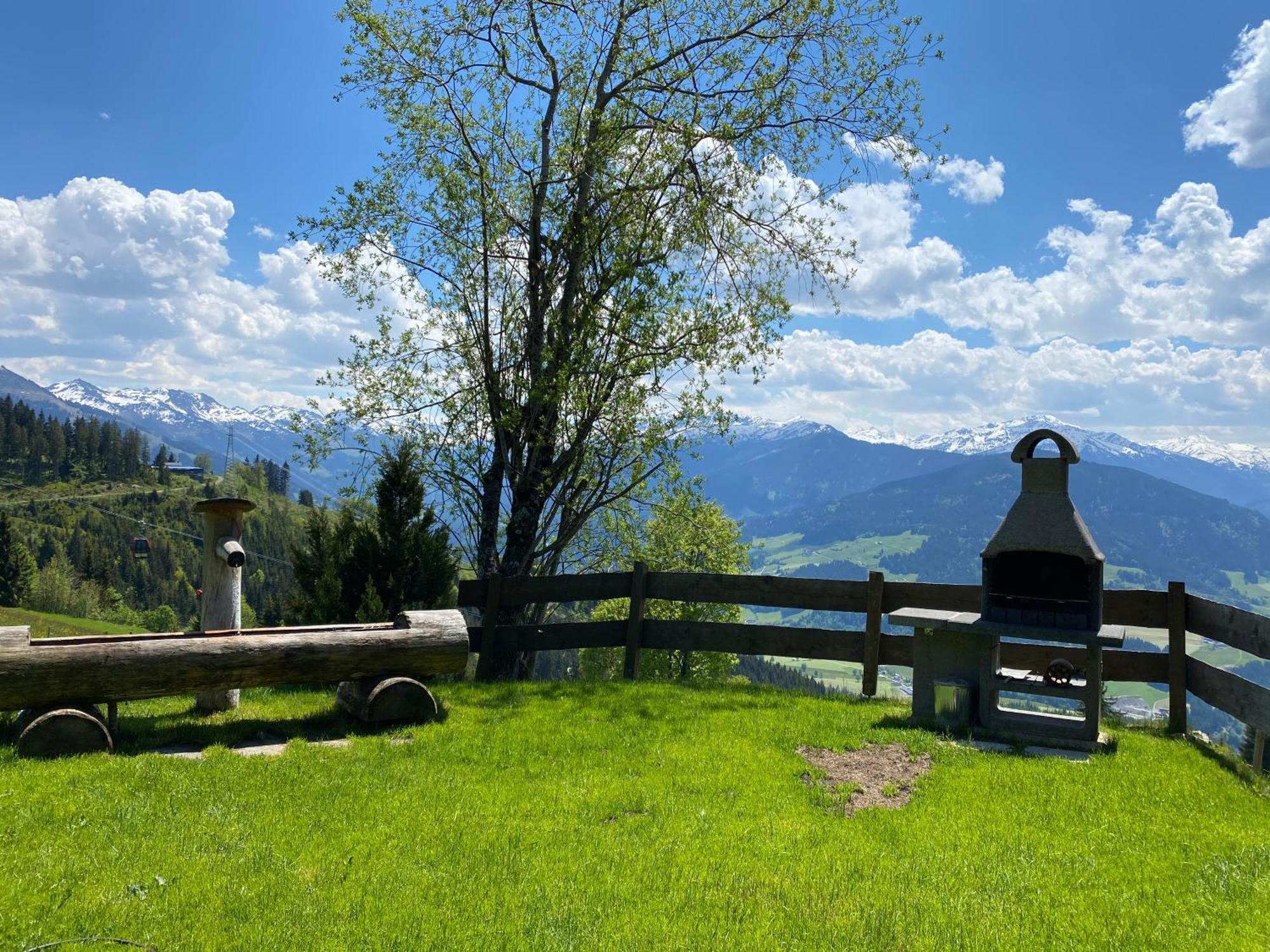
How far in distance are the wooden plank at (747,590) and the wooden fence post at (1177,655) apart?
12.0 ft

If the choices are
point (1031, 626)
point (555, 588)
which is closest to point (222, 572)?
point (555, 588)

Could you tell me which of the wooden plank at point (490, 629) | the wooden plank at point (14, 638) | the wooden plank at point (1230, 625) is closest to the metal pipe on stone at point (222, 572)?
the wooden plank at point (14, 638)

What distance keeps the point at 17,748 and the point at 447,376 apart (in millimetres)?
9528

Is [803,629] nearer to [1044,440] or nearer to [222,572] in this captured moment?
[1044,440]

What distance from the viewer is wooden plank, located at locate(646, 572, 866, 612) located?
37.9ft

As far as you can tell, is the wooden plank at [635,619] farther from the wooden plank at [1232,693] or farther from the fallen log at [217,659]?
the wooden plank at [1232,693]

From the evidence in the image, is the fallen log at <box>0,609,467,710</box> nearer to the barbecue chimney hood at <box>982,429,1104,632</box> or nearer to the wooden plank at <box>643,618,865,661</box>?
the wooden plank at <box>643,618,865,661</box>

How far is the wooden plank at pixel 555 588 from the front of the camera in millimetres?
12062

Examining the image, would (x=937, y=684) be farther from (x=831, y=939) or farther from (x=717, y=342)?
(x=717, y=342)

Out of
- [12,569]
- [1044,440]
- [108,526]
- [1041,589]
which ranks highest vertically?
[1044,440]

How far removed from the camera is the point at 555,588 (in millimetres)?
12078

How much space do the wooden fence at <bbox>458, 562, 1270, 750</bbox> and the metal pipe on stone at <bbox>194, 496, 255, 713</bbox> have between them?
10.9 feet

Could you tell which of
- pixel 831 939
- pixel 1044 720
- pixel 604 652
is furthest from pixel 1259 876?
pixel 604 652

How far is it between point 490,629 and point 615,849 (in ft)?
22.9
